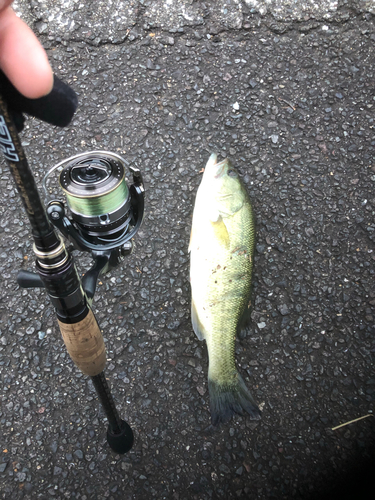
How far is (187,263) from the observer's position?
265 cm

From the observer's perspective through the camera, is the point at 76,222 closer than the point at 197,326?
Yes

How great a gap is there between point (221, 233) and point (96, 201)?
779 mm

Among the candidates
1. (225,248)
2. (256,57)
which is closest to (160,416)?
(225,248)

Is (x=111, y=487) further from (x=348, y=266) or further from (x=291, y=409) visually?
(x=348, y=266)

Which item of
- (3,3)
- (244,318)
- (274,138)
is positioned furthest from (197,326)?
(3,3)

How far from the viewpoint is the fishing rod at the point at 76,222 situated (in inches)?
41.5

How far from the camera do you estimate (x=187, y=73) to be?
320cm

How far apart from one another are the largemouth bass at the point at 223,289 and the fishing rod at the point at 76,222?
477 millimetres

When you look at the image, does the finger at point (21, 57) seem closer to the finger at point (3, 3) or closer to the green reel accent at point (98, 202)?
the finger at point (3, 3)

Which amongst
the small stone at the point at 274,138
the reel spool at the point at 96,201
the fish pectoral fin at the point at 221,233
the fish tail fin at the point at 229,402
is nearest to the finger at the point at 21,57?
the reel spool at the point at 96,201

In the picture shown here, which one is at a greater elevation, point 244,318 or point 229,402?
point 244,318

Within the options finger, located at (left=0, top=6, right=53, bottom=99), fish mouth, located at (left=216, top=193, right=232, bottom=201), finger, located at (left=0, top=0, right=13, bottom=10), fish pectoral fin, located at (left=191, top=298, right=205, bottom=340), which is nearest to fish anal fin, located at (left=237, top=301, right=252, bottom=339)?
fish pectoral fin, located at (left=191, top=298, right=205, bottom=340)

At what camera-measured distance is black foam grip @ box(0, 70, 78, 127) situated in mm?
967

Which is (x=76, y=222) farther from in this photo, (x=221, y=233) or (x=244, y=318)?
(x=244, y=318)
